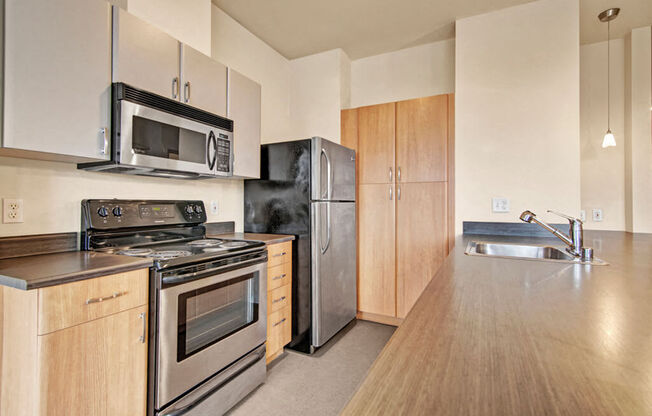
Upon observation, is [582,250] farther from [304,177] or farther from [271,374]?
[271,374]

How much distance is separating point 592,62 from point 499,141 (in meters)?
1.42

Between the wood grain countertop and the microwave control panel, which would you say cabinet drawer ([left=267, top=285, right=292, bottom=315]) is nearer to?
the wood grain countertop

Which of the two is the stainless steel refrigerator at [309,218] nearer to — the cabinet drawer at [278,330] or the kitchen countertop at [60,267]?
the cabinet drawer at [278,330]

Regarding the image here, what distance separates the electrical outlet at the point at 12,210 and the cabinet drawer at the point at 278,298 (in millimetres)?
1425

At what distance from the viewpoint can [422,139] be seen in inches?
114

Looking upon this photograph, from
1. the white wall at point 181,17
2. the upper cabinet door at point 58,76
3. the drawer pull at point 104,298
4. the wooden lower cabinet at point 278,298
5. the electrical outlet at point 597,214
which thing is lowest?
the wooden lower cabinet at point 278,298

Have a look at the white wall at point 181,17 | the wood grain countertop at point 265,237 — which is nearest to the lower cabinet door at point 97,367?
the wood grain countertop at point 265,237

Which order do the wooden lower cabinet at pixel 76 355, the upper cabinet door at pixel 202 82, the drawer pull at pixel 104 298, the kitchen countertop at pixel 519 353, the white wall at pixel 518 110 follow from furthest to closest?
1. the white wall at pixel 518 110
2. the upper cabinet door at pixel 202 82
3. the drawer pull at pixel 104 298
4. the wooden lower cabinet at pixel 76 355
5. the kitchen countertop at pixel 519 353

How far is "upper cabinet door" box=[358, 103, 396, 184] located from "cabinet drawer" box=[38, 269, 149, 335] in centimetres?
226

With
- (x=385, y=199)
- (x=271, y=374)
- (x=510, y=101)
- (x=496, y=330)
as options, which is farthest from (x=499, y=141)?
(x=271, y=374)

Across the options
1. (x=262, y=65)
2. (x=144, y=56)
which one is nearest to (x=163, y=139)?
(x=144, y=56)

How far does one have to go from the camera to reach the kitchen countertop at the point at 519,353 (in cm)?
40

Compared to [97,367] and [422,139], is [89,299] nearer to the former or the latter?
[97,367]

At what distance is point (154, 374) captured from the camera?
1.41m
